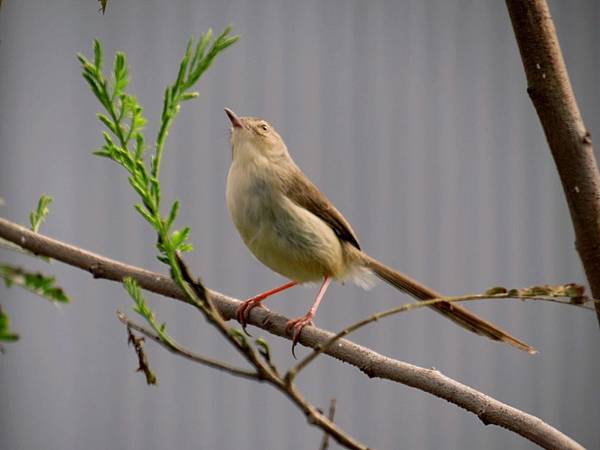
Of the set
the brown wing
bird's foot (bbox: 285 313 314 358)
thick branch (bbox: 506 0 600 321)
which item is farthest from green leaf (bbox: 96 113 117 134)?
the brown wing

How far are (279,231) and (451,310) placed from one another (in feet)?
2.07

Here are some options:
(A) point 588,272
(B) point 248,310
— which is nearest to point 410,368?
(A) point 588,272

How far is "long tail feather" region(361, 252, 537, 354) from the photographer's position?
86.5 inches

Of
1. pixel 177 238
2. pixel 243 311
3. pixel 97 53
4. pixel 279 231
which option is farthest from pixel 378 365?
pixel 279 231

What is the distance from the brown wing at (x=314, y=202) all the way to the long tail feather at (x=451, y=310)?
13 centimetres

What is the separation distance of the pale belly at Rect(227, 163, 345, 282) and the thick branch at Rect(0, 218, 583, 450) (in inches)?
32.3

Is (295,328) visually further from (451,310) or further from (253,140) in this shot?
(253,140)

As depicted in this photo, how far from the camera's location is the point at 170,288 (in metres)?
1.59

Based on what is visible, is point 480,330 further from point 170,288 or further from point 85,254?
point 85,254

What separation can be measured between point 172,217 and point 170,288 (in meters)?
0.74

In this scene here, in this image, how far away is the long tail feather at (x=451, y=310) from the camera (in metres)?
2.20

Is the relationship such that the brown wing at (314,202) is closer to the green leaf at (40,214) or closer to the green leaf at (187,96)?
the green leaf at (40,214)

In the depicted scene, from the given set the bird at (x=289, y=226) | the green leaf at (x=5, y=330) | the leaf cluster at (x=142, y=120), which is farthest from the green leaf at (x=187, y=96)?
the bird at (x=289, y=226)

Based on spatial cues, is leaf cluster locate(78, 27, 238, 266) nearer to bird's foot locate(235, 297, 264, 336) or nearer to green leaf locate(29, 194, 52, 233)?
green leaf locate(29, 194, 52, 233)
